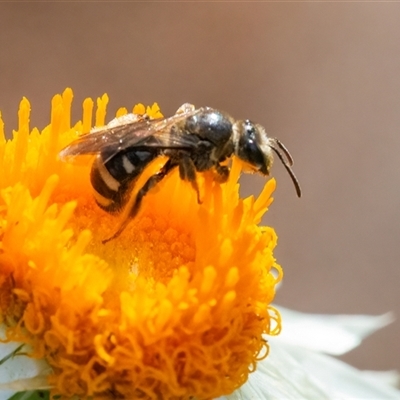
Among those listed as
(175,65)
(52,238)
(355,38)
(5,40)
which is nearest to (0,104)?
(5,40)

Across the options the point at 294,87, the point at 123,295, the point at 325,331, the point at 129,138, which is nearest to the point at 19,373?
the point at 123,295

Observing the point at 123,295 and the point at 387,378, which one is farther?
the point at 387,378

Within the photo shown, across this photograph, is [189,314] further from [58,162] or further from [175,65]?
[175,65]

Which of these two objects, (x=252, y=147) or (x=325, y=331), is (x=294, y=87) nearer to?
(x=325, y=331)

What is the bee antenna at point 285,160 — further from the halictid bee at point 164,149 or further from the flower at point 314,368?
the flower at point 314,368

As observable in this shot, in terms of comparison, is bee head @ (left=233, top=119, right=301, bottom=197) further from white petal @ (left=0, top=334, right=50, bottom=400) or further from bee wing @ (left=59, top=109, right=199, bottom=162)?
white petal @ (left=0, top=334, right=50, bottom=400)

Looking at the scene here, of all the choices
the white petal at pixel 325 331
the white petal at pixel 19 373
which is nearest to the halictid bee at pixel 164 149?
the white petal at pixel 19 373
